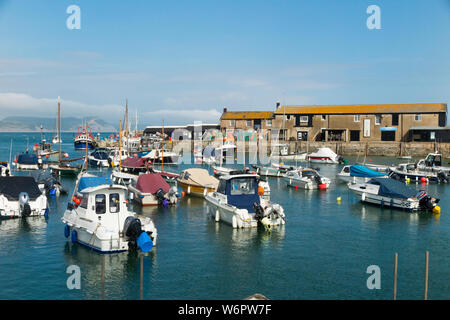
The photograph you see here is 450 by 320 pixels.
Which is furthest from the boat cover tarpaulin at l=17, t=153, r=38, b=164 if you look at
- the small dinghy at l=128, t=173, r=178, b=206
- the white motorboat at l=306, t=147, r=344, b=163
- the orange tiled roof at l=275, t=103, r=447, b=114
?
the orange tiled roof at l=275, t=103, r=447, b=114

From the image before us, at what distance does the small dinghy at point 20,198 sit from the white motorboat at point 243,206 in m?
13.0

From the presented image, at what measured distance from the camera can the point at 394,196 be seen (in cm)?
3500

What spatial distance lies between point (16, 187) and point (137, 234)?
1431 cm

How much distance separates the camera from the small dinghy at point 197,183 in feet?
130

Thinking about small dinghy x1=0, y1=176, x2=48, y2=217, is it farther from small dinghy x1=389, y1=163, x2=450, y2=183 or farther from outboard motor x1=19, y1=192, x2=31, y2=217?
small dinghy x1=389, y1=163, x2=450, y2=183

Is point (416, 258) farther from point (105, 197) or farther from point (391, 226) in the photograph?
point (105, 197)

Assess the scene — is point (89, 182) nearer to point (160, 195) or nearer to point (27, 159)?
Answer: point (160, 195)

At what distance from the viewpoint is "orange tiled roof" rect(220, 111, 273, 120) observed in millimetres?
100588

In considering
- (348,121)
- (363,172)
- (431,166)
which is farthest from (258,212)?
(348,121)

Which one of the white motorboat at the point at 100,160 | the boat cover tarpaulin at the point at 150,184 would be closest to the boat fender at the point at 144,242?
the boat cover tarpaulin at the point at 150,184

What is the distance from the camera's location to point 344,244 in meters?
25.5

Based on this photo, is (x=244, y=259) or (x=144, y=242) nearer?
(x=144, y=242)

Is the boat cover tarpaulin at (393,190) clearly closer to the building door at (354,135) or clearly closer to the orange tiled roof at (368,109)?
the orange tiled roof at (368,109)

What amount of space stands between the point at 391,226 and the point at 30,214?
26.0 metres
